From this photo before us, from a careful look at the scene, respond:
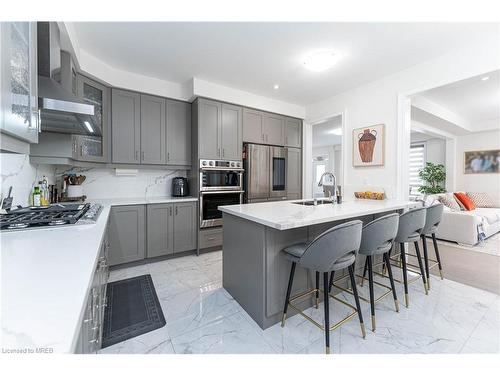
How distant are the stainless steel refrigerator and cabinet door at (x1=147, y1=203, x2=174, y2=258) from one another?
1271 millimetres

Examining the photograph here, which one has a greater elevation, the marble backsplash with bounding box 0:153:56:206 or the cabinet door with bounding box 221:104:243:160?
the cabinet door with bounding box 221:104:243:160

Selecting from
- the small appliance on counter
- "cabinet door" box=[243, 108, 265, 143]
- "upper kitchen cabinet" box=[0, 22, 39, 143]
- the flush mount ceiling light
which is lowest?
the small appliance on counter

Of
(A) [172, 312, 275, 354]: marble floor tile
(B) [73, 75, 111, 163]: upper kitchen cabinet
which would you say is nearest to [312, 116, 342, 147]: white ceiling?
(B) [73, 75, 111, 163]: upper kitchen cabinet

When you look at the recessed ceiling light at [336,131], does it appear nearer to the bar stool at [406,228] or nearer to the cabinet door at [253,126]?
the cabinet door at [253,126]

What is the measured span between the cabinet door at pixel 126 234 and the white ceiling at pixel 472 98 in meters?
4.04

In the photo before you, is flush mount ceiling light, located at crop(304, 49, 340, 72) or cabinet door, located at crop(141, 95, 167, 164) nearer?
flush mount ceiling light, located at crop(304, 49, 340, 72)

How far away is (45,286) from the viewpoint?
69 centimetres

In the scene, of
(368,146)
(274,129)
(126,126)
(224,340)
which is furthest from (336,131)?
(224,340)

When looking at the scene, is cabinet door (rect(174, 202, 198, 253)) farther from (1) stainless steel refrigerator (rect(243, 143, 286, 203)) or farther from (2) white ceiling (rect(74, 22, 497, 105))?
(2) white ceiling (rect(74, 22, 497, 105))

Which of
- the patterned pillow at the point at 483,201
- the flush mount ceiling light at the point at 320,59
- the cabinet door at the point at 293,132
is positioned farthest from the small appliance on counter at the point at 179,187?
the patterned pillow at the point at 483,201

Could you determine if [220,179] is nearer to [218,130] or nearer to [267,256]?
[218,130]

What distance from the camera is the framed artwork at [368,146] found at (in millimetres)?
3135

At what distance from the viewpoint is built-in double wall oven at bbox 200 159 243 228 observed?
3.33 m
